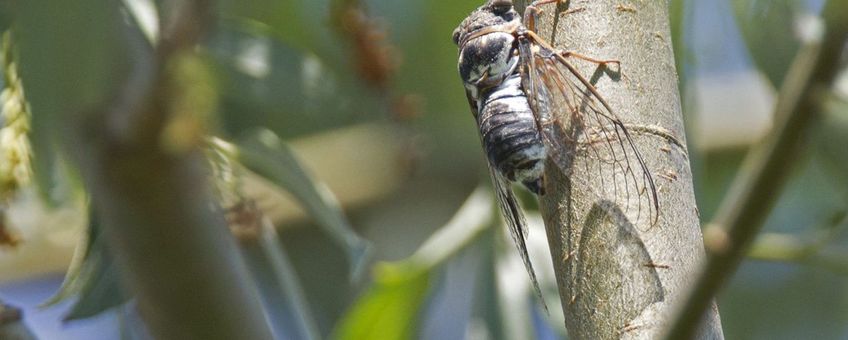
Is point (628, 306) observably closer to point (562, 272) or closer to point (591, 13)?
A: point (562, 272)

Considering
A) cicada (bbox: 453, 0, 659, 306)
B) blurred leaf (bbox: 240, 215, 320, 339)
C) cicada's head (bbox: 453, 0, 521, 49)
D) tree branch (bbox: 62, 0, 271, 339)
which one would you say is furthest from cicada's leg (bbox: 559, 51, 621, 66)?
blurred leaf (bbox: 240, 215, 320, 339)

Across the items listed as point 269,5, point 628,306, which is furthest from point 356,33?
point 628,306

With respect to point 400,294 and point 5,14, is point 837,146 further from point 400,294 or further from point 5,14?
point 5,14

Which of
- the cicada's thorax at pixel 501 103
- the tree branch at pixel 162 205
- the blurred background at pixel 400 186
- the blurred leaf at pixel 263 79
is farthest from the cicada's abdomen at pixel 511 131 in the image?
the blurred leaf at pixel 263 79

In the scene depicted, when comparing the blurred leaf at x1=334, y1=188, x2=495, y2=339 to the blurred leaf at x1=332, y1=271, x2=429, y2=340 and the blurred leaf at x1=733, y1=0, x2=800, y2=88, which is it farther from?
the blurred leaf at x1=733, y1=0, x2=800, y2=88

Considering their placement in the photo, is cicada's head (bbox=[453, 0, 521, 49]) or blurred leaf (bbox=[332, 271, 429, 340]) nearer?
cicada's head (bbox=[453, 0, 521, 49])

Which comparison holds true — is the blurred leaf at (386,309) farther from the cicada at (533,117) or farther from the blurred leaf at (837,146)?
the blurred leaf at (837,146)

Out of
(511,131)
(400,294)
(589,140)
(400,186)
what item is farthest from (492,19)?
(400,186)
